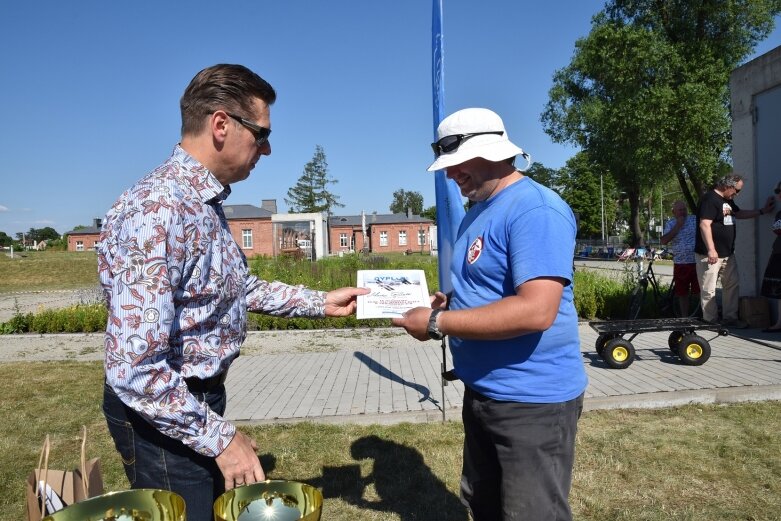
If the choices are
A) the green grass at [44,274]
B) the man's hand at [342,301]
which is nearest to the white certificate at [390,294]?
the man's hand at [342,301]

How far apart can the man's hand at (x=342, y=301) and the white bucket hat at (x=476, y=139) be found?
0.87m

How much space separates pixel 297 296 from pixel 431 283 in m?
12.0

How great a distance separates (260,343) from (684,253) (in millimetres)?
7807

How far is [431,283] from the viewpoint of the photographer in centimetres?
1461

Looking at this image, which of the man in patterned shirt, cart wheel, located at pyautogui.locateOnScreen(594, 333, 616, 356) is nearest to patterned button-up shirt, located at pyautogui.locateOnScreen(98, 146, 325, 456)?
the man in patterned shirt

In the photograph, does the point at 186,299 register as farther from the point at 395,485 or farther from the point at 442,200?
the point at 442,200

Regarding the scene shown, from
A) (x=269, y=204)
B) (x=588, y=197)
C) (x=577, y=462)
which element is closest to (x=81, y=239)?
(x=269, y=204)

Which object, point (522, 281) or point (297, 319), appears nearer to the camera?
point (522, 281)

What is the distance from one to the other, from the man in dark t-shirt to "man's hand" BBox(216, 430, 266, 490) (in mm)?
9036

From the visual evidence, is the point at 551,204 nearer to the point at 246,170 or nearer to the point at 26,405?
the point at 246,170

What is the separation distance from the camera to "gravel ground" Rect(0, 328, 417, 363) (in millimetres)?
9211

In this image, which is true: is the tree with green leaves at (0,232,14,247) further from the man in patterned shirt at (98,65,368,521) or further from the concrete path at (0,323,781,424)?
the man in patterned shirt at (98,65,368,521)

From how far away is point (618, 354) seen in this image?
6.80 meters

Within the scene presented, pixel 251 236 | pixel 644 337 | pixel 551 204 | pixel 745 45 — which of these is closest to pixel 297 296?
pixel 551 204
